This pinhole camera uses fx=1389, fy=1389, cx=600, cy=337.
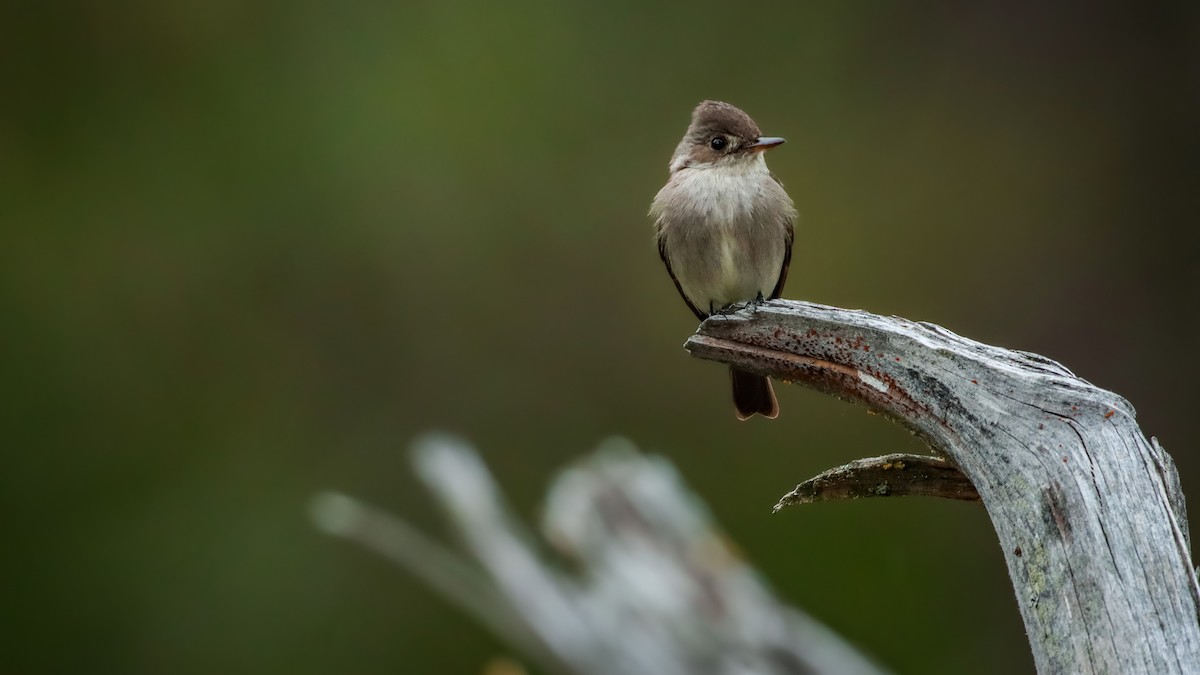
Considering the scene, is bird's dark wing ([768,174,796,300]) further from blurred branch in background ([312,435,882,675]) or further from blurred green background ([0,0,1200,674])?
blurred green background ([0,0,1200,674])

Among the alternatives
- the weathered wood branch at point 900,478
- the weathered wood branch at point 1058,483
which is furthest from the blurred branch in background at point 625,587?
the weathered wood branch at point 1058,483

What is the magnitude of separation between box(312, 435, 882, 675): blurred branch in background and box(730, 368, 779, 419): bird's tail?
36cm

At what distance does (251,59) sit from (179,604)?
3766 millimetres

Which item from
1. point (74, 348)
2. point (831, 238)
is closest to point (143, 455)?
point (74, 348)

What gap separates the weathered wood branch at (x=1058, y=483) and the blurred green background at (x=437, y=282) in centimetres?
539

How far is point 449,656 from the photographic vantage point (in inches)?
331

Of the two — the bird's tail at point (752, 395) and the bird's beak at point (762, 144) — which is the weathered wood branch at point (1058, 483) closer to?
the bird's beak at point (762, 144)

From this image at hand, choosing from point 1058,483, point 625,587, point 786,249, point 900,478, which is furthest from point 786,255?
point 1058,483

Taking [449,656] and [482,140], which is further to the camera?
[482,140]

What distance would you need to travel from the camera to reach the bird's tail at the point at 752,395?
455 centimetres

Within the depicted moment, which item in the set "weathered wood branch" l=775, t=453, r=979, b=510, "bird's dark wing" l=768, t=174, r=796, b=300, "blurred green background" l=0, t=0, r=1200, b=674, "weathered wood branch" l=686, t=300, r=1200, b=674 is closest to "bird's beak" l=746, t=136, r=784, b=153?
"bird's dark wing" l=768, t=174, r=796, b=300

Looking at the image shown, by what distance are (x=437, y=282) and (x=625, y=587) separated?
17.6ft

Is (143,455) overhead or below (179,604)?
overhead

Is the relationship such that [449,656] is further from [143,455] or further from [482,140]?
[482,140]
